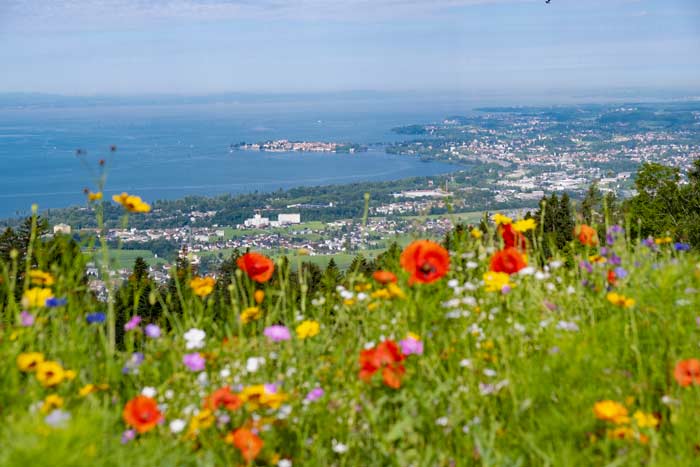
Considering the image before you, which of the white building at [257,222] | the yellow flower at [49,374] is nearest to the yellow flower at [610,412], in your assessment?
the yellow flower at [49,374]

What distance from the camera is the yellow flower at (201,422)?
83.7 inches

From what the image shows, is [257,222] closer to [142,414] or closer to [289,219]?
[289,219]

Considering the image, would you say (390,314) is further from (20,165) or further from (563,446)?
(20,165)

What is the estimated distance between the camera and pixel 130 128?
189250mm

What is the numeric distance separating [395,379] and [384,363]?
7 centimetres

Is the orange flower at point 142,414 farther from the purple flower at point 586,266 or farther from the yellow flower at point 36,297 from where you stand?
the purple flower at point 586,266

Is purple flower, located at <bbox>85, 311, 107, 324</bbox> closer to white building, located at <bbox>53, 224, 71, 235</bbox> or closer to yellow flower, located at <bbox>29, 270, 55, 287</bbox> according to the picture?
yellow flower, located at <bbox>29, 270, 55, 287</bbox>

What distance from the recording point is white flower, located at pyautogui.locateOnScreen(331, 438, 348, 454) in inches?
84.7

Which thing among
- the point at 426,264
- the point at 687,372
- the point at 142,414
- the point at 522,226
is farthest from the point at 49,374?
the point at 522,226

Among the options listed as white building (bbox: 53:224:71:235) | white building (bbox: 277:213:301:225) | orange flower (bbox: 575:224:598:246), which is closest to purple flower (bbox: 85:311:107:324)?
white building (bbox: 53:224:71:235)

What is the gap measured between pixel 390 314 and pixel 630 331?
3.50ft

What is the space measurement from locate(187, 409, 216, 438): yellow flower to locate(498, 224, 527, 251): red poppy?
6.62ft

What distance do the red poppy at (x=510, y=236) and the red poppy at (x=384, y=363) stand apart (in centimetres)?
145

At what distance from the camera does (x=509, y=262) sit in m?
3.04
